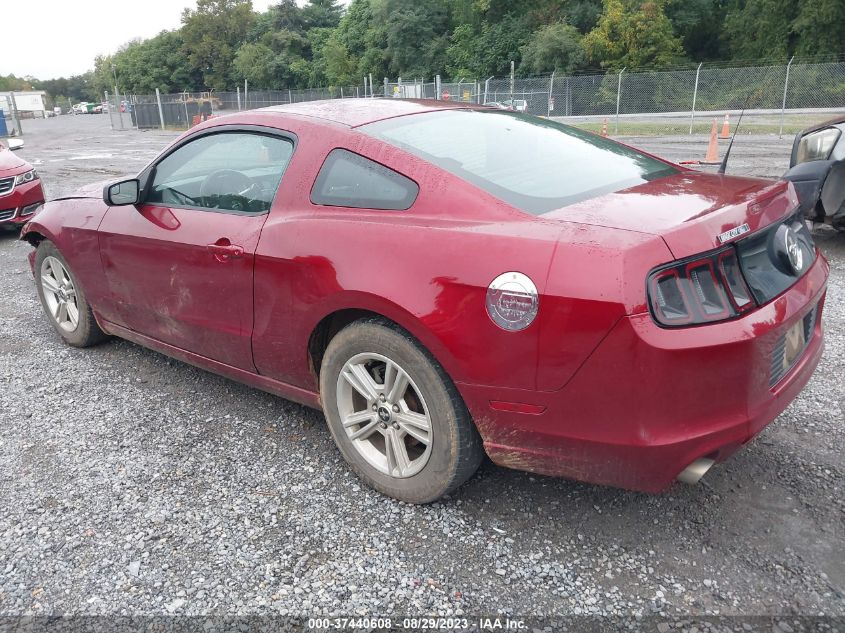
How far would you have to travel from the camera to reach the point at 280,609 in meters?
2.22

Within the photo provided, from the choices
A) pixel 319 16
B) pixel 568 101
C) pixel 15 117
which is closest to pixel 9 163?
pixel 568 101

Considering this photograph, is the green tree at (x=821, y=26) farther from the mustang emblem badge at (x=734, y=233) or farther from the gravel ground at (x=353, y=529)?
the mustang emblem badge at (x=734, y=233)

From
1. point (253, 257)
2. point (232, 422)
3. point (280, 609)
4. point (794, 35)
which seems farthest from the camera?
point (794, 35)

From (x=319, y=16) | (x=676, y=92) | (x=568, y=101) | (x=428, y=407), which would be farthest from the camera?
(x=319, y=16)

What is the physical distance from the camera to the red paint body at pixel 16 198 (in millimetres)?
8117

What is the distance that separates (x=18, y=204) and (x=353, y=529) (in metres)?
7.48

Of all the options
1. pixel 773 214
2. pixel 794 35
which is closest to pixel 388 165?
pixel 773 214

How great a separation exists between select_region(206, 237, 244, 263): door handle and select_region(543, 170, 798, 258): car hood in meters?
1.41

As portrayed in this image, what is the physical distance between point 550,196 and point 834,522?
156 cm

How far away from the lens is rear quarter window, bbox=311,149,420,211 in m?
2.61

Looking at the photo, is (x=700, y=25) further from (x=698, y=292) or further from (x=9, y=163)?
(x=698, y=292)

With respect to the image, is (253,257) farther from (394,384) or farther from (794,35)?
(794,35)

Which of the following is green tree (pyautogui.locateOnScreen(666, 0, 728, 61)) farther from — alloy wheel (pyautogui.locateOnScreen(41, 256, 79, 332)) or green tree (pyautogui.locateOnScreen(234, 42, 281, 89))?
alloy wheel (pyautogui.locateOnScreen(41, 256, 79, 332))

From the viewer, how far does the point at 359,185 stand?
2.74m
